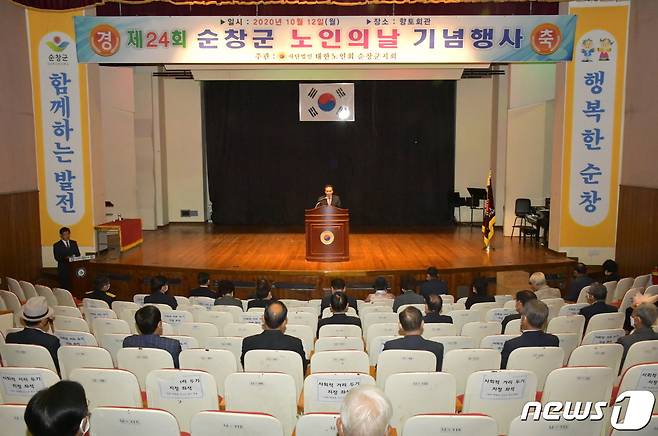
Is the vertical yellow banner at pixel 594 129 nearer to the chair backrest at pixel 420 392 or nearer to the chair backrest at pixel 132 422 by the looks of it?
the chair backrest at pixel 420 392

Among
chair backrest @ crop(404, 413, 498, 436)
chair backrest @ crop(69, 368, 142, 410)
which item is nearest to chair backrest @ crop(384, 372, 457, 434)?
chair backrest @ crop(404, 413, 498, 436)

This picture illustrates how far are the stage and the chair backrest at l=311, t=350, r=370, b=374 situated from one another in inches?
220

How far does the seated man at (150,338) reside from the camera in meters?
4.08

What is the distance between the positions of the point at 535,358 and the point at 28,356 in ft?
11.0

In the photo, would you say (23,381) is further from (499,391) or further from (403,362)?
(499,391)

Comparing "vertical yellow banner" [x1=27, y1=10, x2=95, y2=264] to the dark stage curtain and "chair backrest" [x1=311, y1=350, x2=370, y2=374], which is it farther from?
"chair backrest" [x1=311, y1=350, x2=370, y2=374]

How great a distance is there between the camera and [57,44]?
10.5m

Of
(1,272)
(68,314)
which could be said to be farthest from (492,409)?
(1,272)

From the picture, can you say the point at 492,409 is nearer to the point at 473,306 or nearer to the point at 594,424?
the point at 594,424

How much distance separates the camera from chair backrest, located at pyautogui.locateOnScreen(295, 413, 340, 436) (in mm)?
2570

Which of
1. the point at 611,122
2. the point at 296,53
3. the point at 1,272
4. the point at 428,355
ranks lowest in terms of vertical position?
the point at 1,272

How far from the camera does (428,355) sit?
3639mm

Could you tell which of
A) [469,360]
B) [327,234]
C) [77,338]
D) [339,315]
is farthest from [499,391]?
[327,234]

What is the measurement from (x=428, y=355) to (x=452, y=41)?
757 centimetres
